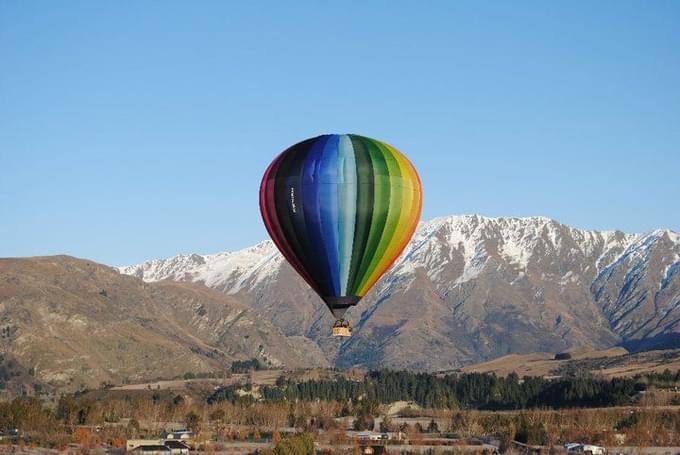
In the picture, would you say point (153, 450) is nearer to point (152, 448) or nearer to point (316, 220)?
Answer: point (152, 448)

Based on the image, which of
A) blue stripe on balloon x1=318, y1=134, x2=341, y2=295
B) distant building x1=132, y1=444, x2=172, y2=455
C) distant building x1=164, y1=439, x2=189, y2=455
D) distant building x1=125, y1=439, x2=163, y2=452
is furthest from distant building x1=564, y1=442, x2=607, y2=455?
blue stripe on balloon x1=318, y1=134, x2=341, y2=295

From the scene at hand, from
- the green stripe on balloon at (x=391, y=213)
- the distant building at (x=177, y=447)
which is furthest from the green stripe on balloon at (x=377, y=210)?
the distant building at (x=177, y=447)

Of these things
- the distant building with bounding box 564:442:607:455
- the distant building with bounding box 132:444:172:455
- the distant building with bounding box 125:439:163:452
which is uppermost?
the distant building with bounding box 125:439:163:452

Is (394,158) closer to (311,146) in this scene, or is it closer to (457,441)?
(311,146)

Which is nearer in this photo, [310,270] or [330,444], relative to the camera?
[310,270]

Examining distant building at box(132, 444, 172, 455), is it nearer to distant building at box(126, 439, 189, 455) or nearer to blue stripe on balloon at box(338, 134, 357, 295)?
distant building at box(126, 439, 189, 455)

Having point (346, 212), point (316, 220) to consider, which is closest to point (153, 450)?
point (316, 220)

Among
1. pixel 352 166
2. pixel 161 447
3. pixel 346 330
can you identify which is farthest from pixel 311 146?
pixel 161 447

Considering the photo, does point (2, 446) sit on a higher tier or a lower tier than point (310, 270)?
lower

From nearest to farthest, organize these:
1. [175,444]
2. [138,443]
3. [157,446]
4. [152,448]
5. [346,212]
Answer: [346,212] < [152,448] < [157,446] < [138,443] < [175,444]
